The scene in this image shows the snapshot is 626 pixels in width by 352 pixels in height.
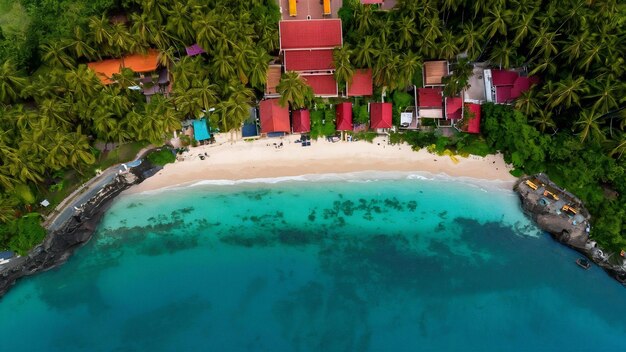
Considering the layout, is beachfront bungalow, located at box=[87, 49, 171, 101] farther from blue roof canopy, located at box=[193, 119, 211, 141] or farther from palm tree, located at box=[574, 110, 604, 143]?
palm tree, located at box=[574, 110, 604, 143]

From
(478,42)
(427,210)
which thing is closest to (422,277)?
(427,210)

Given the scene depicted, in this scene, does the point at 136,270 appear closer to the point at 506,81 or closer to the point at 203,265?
the point at 203,265

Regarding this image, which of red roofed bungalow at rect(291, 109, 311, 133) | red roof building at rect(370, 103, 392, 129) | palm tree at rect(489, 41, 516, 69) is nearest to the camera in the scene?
palm tree at rect(489, 41, 516, 69)

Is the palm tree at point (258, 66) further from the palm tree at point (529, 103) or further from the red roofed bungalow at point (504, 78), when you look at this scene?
the palm tree at point (529, 103)

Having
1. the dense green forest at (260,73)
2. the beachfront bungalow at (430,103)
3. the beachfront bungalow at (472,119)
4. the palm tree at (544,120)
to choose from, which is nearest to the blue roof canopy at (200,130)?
the dense green forest at (260,73)

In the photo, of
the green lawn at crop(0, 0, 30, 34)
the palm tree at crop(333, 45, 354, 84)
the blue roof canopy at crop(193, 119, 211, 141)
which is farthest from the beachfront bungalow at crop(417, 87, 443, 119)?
the green lawn at crop(0, 0, 30, 34)

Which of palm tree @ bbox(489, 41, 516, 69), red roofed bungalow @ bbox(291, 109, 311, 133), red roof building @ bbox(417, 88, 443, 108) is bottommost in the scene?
red roofed bungalow @ bbox(291, 109, 311, 133)
